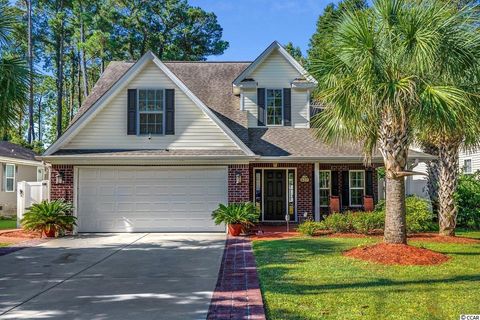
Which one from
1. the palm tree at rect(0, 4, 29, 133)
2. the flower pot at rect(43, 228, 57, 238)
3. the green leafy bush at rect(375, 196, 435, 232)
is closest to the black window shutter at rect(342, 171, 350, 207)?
the green leafy bush at rect(375, 196, 435, 232)

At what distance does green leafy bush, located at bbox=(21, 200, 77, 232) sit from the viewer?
13.4m

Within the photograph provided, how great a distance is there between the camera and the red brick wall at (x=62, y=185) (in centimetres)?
1429

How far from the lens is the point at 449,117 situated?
28.8ft

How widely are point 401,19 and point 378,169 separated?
26.1 feet

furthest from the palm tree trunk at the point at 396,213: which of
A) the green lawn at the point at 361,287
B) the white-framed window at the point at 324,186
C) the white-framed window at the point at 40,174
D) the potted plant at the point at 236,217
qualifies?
the white-framed window at the point at 40,174

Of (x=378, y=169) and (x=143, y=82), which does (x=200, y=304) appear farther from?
(x=378, y=169)

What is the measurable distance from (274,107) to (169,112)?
16.1 ft

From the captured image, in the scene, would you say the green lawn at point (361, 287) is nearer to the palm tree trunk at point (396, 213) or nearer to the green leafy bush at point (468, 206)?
the palm tree trunk at point (396, 213)

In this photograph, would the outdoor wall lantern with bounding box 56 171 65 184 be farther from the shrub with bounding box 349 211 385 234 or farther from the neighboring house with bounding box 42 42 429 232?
the shrub with bounding box 349 211 385 234

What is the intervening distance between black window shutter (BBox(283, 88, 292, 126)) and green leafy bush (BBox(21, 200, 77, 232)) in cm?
911

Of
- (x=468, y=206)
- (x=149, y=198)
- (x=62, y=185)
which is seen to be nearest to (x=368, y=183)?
(x=468, y=206)

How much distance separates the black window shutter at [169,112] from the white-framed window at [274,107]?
4498mm

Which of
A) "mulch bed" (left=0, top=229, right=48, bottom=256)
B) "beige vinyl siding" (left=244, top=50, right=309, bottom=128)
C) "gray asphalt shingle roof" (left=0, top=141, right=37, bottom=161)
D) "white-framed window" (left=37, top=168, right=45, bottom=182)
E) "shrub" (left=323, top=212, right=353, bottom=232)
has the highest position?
"beige vinyl siding" (left=244, top=50, right=309, bottom=128)

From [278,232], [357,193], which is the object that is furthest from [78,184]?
Answer: [357,193]
